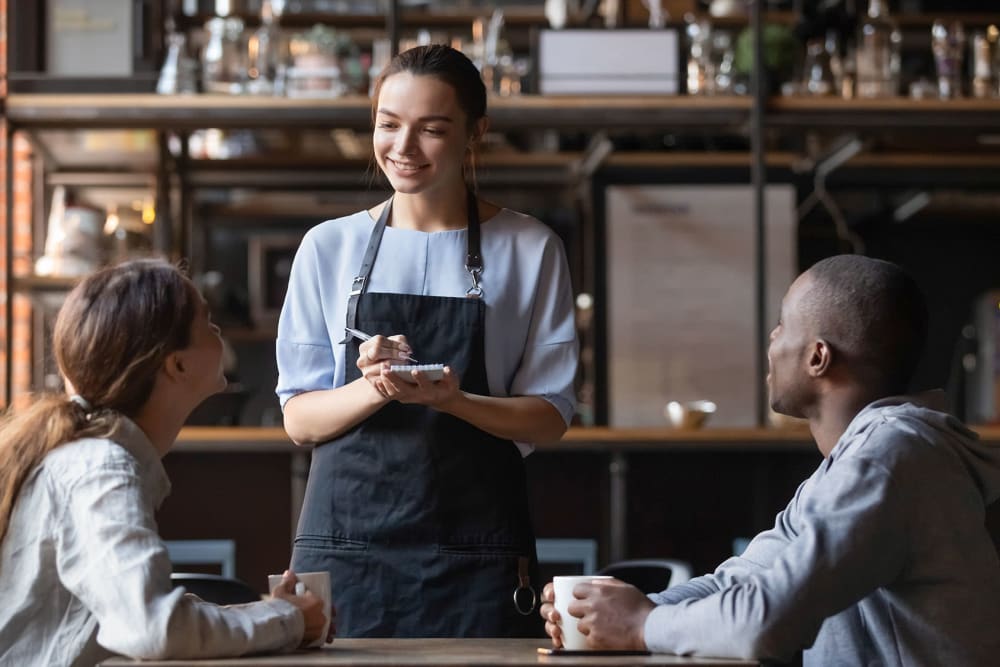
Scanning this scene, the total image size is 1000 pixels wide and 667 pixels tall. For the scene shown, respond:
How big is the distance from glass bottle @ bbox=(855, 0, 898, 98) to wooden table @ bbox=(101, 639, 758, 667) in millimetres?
3887

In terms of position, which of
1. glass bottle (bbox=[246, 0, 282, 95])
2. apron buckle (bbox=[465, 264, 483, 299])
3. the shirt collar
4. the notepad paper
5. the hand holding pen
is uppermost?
glass bottle (bbox=[246, 0, 282, 95])

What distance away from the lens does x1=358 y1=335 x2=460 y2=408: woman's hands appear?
6.39 feet

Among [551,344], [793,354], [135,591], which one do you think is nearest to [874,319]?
[793,354]

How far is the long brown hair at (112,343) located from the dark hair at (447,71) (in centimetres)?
65

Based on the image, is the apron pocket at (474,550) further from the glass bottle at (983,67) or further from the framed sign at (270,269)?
the framed sign at (270,269)

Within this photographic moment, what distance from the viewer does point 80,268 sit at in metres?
5.04

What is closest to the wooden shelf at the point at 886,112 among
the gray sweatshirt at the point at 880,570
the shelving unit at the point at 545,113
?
the shelving unit at the point at 545,113

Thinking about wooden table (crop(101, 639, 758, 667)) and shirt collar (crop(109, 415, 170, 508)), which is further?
shirt collar (crop(109, 415, 170, 508))

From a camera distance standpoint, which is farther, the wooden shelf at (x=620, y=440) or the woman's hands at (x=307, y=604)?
the wooden shelf at (x=620, y=440)

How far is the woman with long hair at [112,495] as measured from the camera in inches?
54.6

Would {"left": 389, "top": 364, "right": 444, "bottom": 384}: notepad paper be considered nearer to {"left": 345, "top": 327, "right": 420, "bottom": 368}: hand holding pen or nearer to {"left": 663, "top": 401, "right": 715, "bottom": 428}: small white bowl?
{"left": 345, "top": 327, "right": 420, "bottom": 368}: hand holding pen

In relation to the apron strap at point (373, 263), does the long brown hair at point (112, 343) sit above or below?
below

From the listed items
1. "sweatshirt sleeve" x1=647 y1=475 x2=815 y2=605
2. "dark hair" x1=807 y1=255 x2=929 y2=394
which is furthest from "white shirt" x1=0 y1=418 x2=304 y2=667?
"dark hair" x1=807 y1=255 x2=929 y2=394

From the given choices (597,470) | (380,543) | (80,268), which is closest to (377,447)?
(380,543)
